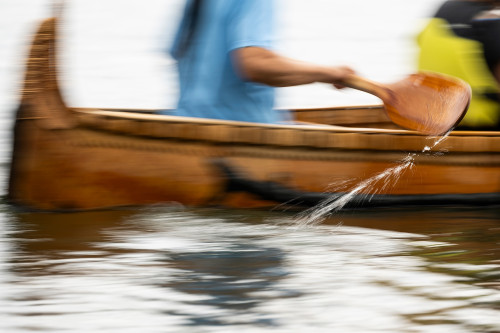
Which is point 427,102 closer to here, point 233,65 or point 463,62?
point 463,62

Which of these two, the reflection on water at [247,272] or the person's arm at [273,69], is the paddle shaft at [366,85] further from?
the reflection on water at [247,272]

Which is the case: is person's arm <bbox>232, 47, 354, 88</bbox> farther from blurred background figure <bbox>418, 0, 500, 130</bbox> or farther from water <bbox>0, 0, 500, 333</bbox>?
blurred background figure <bbox>418, 0, 500, 130</bbox>

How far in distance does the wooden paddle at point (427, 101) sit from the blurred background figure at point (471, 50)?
0.28 metres

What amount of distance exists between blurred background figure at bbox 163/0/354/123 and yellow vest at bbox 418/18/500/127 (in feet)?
2.52

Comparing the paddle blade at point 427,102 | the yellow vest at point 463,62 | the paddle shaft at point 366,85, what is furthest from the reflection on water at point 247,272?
the yellow vest at point 463,62

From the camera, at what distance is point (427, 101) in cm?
557

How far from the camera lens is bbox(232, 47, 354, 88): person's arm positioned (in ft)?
16.4

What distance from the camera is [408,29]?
67.6 ft

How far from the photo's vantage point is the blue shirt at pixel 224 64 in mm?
4980

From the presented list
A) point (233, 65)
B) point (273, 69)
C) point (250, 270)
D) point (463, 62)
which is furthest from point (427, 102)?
point (250, 270)

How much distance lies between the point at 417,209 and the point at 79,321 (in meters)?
2.47

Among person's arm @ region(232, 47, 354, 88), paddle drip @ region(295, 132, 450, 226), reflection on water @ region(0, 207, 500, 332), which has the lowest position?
reflection on water @ region(0, 207, 500, 332)

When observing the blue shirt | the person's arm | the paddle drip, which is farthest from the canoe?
the person's arm

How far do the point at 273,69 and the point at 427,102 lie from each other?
37.1 inches
